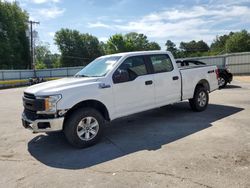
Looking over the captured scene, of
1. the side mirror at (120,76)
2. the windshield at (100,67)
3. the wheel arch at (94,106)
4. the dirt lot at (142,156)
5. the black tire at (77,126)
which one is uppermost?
the windshield at (100,67)

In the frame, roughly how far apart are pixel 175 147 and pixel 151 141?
64 cm

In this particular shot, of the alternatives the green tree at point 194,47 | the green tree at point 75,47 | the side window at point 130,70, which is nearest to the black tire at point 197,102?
the side window at point 130,70

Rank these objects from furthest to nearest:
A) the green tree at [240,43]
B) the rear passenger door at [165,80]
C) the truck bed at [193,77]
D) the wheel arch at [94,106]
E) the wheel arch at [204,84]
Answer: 1. the green tree at [240,43]
2. the wheel arch at [204,84]
3. the truck bed at [193,77]
4. the rear passenger door at [165,80]
5. the wheel arch at [94,106]

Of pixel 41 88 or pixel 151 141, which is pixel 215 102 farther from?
pixel 41 88

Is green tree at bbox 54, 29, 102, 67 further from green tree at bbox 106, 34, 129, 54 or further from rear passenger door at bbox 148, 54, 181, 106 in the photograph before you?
rear passenger door at bbox 148, 54, 181, 106

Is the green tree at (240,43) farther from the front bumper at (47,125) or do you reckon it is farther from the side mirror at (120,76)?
the front bumper at (47,125)

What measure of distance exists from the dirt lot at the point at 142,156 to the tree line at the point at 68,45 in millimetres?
48848

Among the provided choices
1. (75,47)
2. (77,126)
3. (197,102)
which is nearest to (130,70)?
(77,126)

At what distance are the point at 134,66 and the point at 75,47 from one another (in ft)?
245

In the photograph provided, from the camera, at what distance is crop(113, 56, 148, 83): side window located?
6191mm

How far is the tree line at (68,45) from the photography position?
52.7 metres

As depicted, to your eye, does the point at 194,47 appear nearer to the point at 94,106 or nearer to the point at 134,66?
the point at 134,66

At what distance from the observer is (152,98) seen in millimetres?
6902

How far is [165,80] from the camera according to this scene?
7.18 m
